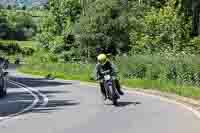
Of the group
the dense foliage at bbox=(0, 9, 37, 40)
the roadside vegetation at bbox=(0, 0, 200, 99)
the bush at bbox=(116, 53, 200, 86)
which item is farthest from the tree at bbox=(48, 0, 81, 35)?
the dense foliage at bbox=(0, 9, 37, 40)

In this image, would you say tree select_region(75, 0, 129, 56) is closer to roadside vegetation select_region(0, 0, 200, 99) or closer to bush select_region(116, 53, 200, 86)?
roadside vegetation select_region(0, 0, 200, 99)

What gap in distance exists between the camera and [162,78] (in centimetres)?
3700

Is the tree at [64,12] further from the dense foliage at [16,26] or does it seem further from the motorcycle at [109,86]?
the dense foliage at [16,26]

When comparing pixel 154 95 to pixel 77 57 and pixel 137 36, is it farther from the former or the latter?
pixel 77 57

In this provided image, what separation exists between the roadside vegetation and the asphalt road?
9875 mm

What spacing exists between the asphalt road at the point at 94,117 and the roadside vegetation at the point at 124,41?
9875 millimetres

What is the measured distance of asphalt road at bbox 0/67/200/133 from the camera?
49.6 ft

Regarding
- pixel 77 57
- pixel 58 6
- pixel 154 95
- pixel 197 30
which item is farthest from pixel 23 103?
pixel 58 6

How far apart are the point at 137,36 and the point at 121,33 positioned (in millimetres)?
5921

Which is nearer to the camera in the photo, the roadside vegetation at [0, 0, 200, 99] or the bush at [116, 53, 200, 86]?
the bush at [116, 53, 200, 86]

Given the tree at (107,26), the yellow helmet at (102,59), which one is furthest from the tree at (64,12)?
the yellow helmet at (102,59)

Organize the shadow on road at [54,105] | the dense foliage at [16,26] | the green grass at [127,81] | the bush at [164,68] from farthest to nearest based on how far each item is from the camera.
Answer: the dense foliage at [16,26]
the bush at [164,68]
the green grass at [127,81]
the shadow on road at [54,105]

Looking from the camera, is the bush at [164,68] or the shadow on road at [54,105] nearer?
the shadow on road at [54,105]

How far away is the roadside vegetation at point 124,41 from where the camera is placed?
37.5 m
